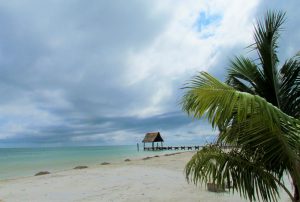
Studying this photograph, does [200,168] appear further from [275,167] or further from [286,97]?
[286,97]

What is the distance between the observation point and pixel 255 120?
398cm

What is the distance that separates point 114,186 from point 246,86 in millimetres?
9002

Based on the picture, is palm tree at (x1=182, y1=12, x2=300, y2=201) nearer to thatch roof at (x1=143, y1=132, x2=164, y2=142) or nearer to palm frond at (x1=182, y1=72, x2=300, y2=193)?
palm frond at (x1=182, y1=72, x2=300, y2=193)

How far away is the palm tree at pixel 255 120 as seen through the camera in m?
3.82

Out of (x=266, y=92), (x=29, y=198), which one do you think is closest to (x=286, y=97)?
(x=266, y=92)

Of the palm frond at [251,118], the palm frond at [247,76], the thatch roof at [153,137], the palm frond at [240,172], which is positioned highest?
the thatch roof at [153,137]

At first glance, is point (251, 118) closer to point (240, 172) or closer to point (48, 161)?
point (240, 172)

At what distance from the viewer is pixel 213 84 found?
13.1ft

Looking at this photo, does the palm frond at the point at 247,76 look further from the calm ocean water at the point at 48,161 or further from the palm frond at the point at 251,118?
the calm ocean water at the point at 48,161

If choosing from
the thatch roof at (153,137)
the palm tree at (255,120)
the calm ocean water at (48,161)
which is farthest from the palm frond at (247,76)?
the thatch roof at (153,137)

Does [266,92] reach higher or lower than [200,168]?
higher

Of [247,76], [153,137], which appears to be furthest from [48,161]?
[247,76]

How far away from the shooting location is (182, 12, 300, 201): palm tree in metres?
3.82

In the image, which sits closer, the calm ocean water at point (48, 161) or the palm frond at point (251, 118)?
the palm frond at point (251, 118)
